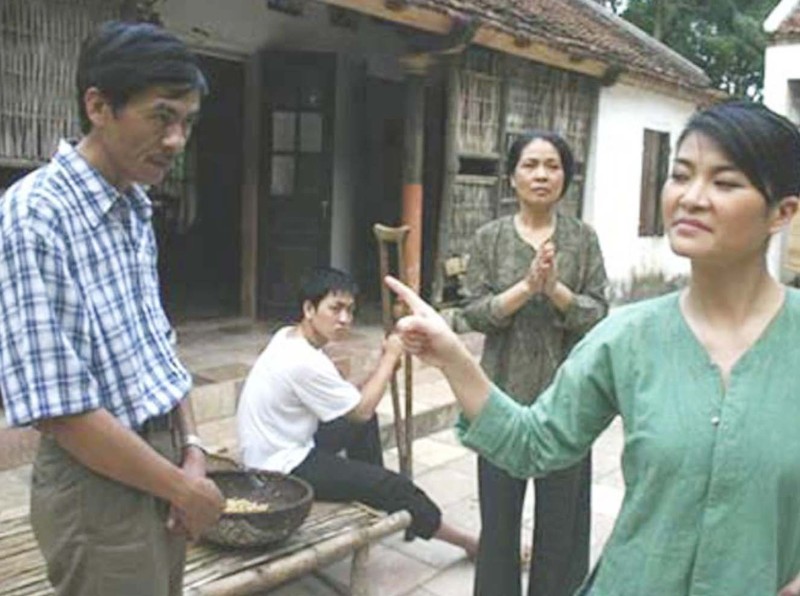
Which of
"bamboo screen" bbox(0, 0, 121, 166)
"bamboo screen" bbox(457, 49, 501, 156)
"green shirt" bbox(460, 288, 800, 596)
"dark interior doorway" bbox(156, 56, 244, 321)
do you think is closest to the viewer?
"green shirt" bbox(460, 288, 800, 596)

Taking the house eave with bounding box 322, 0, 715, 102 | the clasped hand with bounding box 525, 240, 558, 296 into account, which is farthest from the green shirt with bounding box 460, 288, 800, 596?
the house eave with bounding box 322, 0, 715, 102

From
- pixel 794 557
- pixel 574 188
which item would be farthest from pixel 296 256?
pixel 794 557

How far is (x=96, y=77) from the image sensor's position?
4.92 feet

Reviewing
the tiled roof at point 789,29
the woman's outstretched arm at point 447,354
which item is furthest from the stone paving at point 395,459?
the tiled roof at point 789,29

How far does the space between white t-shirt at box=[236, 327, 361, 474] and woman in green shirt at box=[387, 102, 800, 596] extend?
5.99ft

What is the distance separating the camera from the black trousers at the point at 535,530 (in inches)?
106

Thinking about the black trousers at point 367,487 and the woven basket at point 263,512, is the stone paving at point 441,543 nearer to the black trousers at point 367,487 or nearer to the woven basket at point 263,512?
the black trousers at point 367,487

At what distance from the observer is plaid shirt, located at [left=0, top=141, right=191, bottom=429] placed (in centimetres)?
136

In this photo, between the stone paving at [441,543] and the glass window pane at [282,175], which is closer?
the stone paving at [441,543]

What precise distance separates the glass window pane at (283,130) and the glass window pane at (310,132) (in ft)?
0.24

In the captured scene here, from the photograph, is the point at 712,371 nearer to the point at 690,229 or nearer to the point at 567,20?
the point at 690,229

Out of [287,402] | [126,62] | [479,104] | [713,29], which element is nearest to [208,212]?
[479,104]

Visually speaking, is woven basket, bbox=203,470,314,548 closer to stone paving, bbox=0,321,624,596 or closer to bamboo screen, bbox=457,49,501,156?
stone paving, bbox=0,321,624,596

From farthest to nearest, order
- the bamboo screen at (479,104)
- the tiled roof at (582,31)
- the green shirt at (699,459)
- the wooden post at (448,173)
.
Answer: the bamboo screen at (479,104) < the wooden post at (448,173) < the tiled roof at (582,31) < the green shirt at (699,459)
